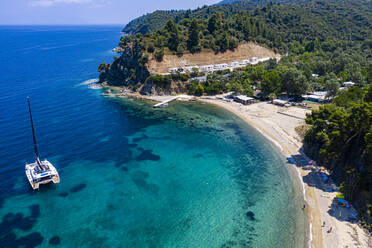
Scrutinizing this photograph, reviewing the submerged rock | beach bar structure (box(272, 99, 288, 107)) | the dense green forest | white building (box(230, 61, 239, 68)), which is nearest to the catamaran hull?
the submerged rock

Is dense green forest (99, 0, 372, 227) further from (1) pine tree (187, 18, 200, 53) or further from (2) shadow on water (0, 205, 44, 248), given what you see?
(2) shadow on water (0, 205, 44, 248)

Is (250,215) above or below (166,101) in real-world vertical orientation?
below

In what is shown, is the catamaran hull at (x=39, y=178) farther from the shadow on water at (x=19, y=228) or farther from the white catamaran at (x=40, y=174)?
the shadow on water at (x=19, y=228)

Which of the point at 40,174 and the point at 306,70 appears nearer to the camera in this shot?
the point at 40,174

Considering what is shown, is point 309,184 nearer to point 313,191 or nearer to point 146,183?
point 313,191

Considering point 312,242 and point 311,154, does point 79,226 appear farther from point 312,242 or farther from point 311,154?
point 311,154

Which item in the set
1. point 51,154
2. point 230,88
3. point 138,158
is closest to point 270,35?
point 230,88

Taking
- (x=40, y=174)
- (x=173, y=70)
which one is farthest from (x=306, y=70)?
(x=40, y=174)
